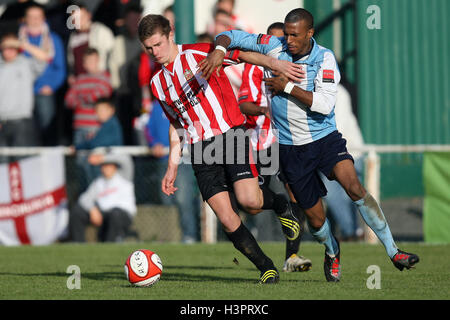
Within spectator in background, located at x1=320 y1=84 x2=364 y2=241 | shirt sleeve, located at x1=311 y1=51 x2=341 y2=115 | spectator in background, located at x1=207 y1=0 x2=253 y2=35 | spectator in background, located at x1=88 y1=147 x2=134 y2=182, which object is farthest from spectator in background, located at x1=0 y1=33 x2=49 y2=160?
shirt sleeve, located at x1=311 y1=51 x2=341 y2=115

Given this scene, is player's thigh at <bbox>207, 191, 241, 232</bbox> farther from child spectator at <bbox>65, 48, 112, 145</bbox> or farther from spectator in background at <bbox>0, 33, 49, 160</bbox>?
spectator in background at <bbox>0, 33, 49, 160</bbox>

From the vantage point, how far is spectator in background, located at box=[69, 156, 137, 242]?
43.2 feet

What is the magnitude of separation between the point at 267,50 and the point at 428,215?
5702mm

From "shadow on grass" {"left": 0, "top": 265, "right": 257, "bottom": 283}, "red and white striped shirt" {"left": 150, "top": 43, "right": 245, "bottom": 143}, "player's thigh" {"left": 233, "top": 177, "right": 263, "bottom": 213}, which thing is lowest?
"shadow on grass" {"left": 0, "top": 265, "right": 257, "bottom": 283}

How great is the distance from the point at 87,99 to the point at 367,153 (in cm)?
451

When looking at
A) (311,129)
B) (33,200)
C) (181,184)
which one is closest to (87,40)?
(33,200)

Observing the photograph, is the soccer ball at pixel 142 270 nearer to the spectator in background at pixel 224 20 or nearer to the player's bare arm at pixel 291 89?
the player's bare arm at pixel 291 89

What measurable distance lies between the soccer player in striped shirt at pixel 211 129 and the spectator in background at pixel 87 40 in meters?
6.80

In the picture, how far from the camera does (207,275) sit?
8.80 meters

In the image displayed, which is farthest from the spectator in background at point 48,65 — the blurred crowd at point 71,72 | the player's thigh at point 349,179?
the player's thigh at point 349,179

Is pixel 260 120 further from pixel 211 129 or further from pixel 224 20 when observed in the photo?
pixel 224 20

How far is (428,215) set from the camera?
12.5 metres
